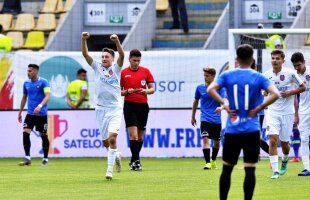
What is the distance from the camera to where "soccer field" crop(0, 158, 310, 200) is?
1355 centimetres

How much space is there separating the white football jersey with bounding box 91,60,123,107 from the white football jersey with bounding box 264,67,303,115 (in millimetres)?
2517

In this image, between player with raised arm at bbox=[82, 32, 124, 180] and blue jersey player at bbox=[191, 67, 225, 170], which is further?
blue jersey player at bbox=[191, 67, 225, 170]

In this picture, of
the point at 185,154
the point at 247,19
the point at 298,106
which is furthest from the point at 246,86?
the point at 247,19

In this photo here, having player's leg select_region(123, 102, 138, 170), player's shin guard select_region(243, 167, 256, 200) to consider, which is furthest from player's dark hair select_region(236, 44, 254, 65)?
player's leg select_region(123, 102, 138, 170)

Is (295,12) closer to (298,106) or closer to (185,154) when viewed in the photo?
(185,154)

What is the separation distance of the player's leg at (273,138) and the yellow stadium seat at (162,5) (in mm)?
15169

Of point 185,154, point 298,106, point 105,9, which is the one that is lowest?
point 185,154

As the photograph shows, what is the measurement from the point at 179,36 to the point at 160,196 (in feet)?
57.4

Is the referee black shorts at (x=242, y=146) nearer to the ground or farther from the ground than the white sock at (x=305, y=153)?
farther from the ground

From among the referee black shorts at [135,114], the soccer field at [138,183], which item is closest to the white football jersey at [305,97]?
the soccer field at [138,183]

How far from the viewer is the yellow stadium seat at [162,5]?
31.6m

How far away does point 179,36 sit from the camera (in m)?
30.5

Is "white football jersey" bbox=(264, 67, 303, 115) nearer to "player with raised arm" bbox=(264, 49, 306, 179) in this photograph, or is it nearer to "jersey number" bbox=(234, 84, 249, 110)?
"player with raised arm" bbox=(264, 49, 306, 179)

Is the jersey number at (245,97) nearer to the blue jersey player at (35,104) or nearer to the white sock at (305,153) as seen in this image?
the white sock at (305,153)
